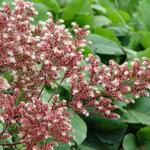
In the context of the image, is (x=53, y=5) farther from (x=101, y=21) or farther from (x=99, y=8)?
(x=99, y=8)

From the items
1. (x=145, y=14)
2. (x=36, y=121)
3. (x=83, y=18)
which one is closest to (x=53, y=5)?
(x=83, y=18)

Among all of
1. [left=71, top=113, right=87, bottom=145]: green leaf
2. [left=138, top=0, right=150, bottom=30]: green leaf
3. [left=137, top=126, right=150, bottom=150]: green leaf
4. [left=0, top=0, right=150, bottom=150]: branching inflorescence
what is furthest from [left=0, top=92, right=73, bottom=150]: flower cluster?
[left=138, top=0, right=150, bottom=30]: green leaf

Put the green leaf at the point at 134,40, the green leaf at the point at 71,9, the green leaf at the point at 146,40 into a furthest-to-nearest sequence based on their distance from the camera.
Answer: the green leaf at the point at 134,40 < the green leaf at the point at 146,40 < the green leaf at the point at 71,9

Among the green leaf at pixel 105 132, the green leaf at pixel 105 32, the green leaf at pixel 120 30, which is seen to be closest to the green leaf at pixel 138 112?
the green leaf at pixel 105 132

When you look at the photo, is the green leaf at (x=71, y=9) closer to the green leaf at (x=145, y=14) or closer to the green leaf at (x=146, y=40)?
the green leaf at (x=146, y=40)

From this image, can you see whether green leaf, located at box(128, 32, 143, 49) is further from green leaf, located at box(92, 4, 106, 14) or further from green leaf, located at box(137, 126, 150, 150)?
green leaf, located at box(137, 126, 150, 150)

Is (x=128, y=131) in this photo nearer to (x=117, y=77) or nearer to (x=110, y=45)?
(x=110, y=45)

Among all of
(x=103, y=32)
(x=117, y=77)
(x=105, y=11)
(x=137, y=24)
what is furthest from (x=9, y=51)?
(x=137, y=24)
